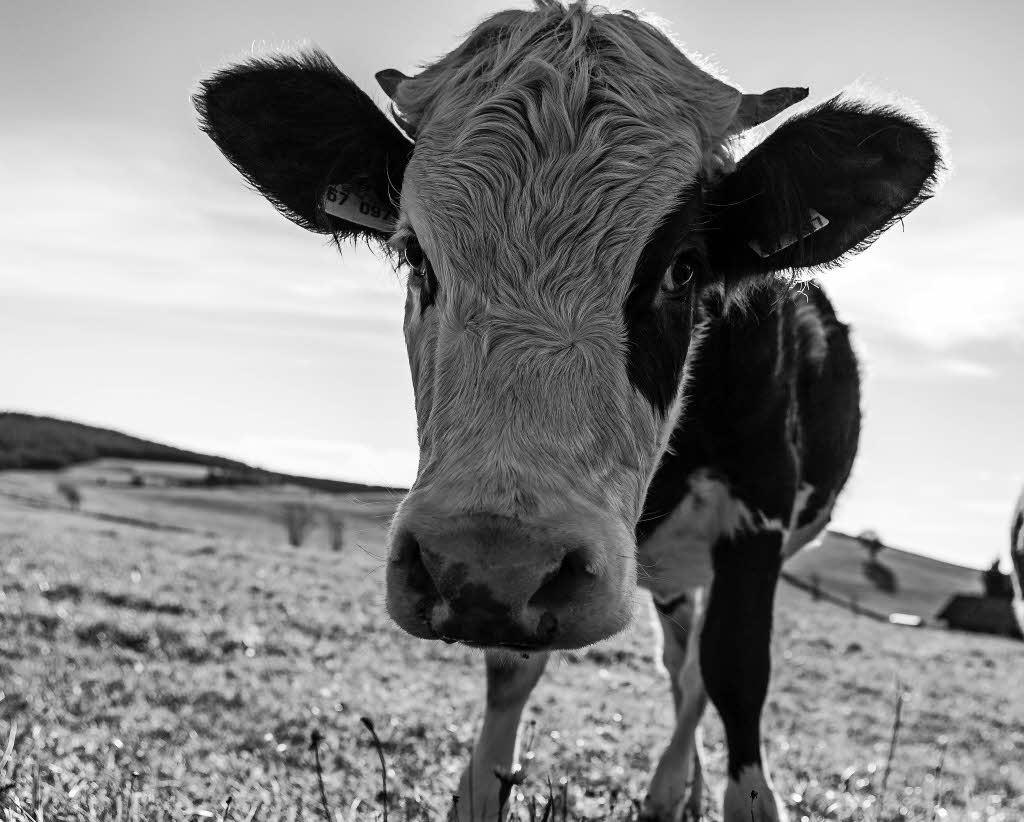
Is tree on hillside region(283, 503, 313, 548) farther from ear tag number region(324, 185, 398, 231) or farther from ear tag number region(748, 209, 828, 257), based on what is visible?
ear tag number region(748, 209, 828, 257)

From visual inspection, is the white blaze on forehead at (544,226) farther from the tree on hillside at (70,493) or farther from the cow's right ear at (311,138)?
the tree on hillside at (70,493)

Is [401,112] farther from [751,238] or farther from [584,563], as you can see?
[584,563]

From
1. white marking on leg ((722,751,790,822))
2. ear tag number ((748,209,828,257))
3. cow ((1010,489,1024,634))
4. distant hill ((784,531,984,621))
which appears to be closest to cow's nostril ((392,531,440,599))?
ear tag number ((748,209,828,257))

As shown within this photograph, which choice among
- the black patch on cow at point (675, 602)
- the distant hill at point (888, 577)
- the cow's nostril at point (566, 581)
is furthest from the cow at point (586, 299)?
the distant hill at point (888, 577)

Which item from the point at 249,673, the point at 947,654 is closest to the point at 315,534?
the point at 947,654

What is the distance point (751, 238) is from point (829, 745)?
6.26 metres

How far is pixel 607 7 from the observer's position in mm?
4086

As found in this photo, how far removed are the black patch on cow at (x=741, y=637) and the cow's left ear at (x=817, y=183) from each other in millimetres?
1229

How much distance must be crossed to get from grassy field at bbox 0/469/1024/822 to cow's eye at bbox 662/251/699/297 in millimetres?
1119

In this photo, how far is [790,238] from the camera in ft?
12.4

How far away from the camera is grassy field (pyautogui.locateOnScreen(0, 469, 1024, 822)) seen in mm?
4648

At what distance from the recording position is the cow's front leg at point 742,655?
168 inches

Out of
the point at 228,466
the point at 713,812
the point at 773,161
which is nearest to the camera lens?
the point at 773,161

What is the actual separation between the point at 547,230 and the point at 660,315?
0.49 metres
